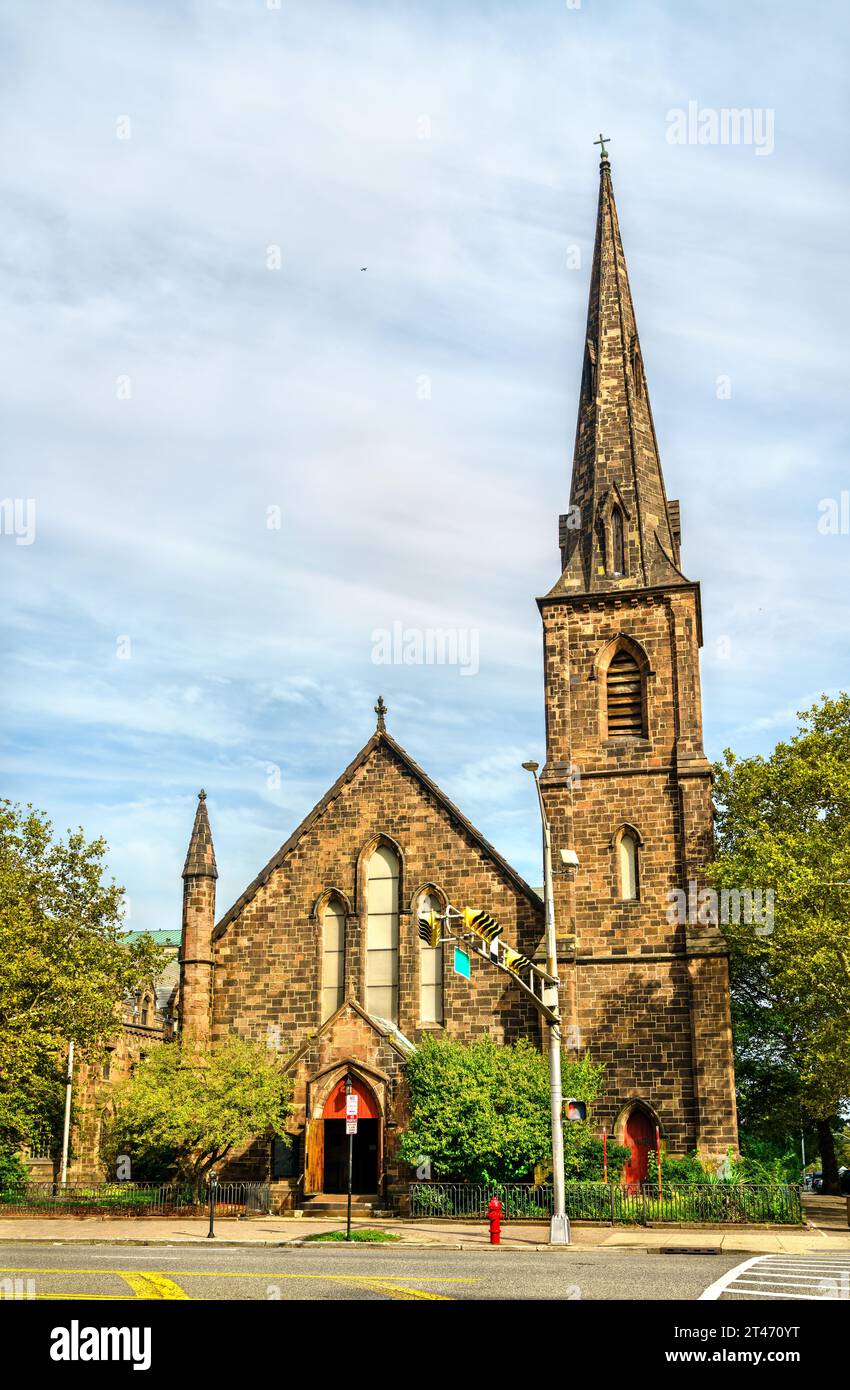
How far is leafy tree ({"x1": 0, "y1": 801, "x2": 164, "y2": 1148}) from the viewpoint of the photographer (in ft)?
108

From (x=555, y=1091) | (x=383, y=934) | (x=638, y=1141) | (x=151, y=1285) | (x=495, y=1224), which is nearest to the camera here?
(x=151, y=1285)

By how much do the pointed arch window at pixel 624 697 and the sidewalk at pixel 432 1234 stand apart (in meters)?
14.0

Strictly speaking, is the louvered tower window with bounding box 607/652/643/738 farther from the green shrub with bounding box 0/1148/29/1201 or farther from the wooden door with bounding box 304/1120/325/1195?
the green shrub with bounding box 0/1148/29/1201

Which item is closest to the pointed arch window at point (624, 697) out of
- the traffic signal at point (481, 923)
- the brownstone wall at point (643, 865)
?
the brownstone wall at point (643, 865)

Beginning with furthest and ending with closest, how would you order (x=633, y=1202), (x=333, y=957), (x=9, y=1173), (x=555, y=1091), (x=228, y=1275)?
(x=333, y=957)
(x=9, y=1173)
(x=633, y=1202)
(x=555, y=1091)
(x=228, y=1275)

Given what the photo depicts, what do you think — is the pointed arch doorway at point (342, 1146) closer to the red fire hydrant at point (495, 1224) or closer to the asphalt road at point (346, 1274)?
the red fire hydrant at point (495, 1224)

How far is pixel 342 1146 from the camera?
34750 millimetres

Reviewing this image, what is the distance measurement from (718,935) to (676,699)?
691 centimetres

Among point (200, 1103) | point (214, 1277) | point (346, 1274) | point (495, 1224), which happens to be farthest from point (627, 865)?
point (214, 1277)

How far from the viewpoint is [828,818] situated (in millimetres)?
36656

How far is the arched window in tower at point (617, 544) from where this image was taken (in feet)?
131

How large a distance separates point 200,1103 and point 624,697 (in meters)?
16.3

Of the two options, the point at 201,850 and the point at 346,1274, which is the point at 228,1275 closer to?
the point at 346,1274
